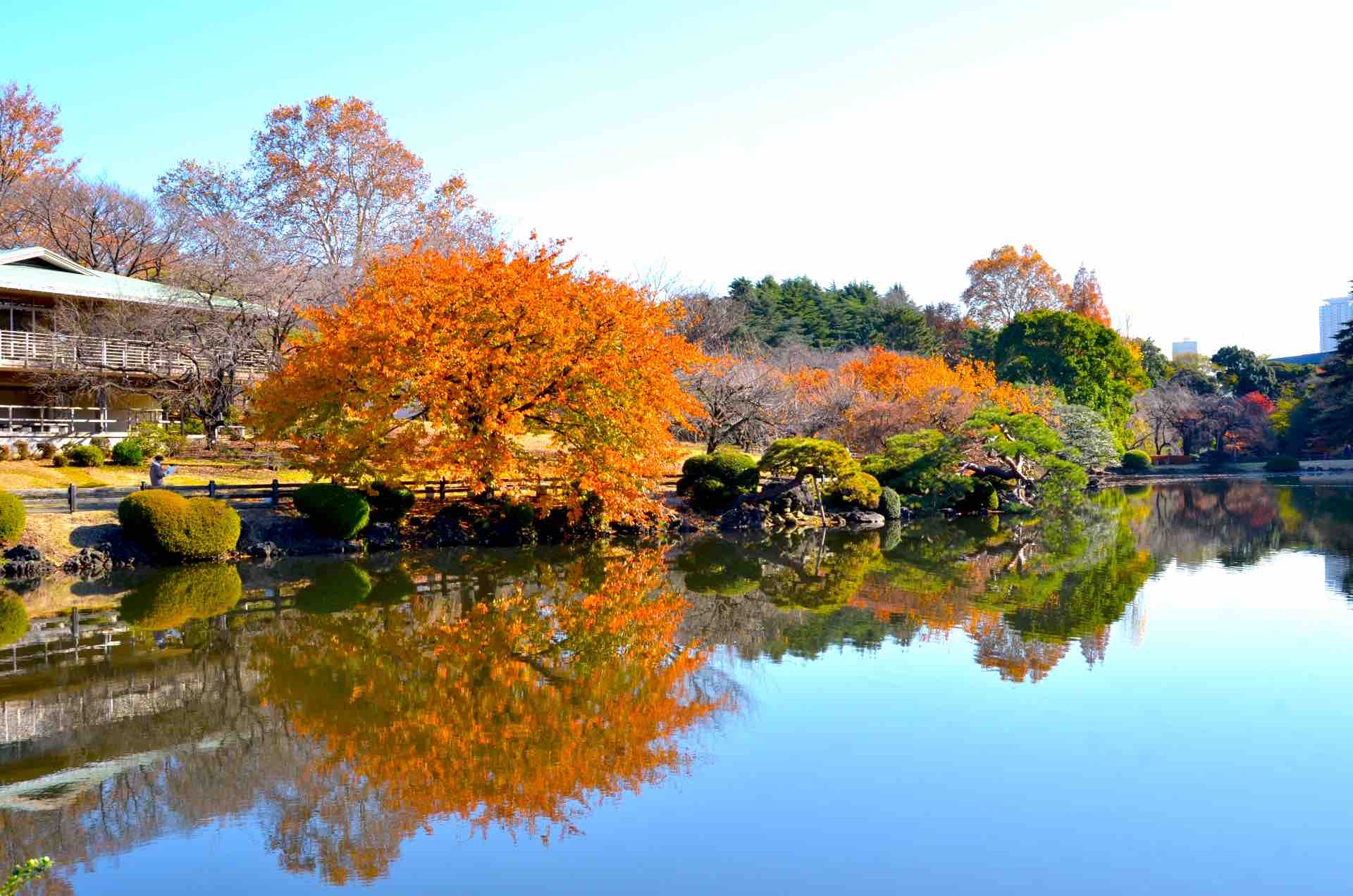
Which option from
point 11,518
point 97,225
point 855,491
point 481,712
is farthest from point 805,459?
point 97,225

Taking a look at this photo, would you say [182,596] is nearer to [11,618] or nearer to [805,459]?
[11,618]

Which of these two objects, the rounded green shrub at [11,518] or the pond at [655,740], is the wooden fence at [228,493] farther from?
the pond at [655,740]

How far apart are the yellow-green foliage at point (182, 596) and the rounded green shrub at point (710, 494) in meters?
13.7

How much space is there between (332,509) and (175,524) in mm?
3494

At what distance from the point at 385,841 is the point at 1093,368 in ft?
168

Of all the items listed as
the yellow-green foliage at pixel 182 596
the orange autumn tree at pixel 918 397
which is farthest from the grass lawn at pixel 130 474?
the orange autumn tree at pixel 918 397

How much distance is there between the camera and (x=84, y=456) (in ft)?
95.0

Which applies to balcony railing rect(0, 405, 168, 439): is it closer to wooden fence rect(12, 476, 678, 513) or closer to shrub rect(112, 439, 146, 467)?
shrub rect(112, 439, 146, 467)

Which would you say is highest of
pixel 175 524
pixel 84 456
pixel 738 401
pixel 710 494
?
pixel 738 401

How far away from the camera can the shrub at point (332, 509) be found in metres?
24.7

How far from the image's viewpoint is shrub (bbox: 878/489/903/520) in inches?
1361

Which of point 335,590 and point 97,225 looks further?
point 97,225

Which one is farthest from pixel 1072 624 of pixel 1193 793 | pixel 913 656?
pixel 1193 793

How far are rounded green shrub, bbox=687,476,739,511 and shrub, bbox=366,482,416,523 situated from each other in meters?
9.00
